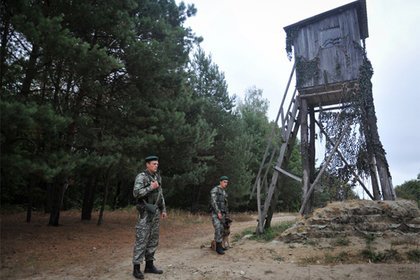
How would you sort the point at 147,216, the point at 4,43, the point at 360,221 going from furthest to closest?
the point at 360,221, the point at 4,43, the point at 147,216

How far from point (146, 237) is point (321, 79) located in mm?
7887

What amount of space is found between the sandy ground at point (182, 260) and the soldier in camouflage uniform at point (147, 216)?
0.36 metres

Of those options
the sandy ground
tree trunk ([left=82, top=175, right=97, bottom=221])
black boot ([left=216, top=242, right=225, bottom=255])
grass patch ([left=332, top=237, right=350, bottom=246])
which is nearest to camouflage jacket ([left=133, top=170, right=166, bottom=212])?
the sandy ground

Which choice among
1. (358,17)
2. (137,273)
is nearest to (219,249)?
(137,273)

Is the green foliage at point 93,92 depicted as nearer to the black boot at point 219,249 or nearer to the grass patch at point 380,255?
the black boot at point 219,249

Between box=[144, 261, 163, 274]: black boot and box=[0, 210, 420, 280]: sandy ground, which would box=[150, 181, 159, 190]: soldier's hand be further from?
box=[0, 210, 420, 280]: sandy ground

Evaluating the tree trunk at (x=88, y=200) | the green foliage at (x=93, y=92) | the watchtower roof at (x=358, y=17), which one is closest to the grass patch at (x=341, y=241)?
the green foliage at (x=93, y=92)

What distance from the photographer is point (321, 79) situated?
1106 cm

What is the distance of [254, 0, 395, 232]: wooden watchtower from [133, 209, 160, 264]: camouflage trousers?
4683 millimetres

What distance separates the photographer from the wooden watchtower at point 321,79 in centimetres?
1049

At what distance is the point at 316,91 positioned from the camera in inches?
443

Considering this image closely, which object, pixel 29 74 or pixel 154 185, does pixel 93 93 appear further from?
pixel 154 185

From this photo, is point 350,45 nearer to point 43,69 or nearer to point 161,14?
point 161,14

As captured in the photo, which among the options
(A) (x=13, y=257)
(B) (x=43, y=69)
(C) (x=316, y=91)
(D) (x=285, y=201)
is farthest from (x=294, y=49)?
(D) (x=285, y=201)
